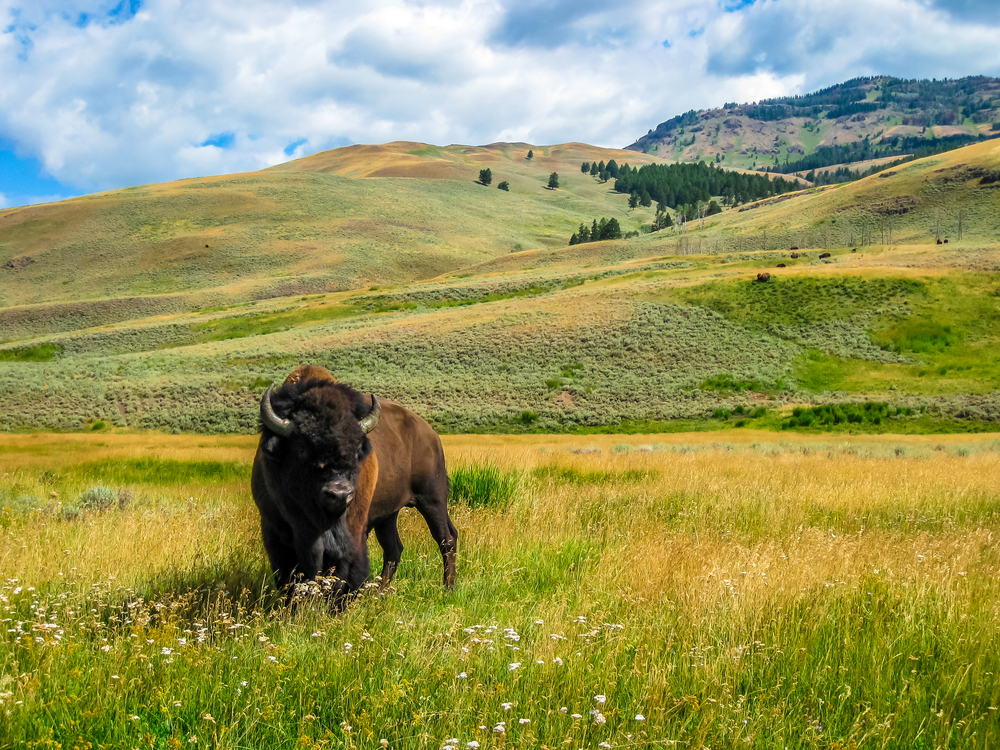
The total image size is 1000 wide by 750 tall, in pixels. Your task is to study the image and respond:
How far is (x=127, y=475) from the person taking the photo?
18.9 meters

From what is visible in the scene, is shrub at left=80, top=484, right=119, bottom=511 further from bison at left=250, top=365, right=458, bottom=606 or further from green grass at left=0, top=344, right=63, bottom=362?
green grass at left=0, top=344, right=63, bottom=362

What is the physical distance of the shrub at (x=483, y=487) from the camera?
1044 cm

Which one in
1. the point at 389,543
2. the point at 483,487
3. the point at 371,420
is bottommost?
the point at 483,487

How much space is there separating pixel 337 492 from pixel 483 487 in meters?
5.98

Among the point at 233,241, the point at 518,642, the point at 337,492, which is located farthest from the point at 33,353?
the point at 518,642

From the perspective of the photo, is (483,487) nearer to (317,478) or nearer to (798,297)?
(317,478)

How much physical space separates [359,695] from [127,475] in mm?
17909

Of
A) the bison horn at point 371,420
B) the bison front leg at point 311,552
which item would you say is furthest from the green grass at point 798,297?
the bison front leg at point 311,552

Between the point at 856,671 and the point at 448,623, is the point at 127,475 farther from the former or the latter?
the point at 856,671

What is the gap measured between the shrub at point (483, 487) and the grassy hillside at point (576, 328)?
3068 centimetres

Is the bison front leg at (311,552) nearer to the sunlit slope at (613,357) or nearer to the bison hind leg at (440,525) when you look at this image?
the bison hind leg at (440,525)

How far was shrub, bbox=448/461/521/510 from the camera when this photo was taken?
10438 mm

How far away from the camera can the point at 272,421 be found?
5.12m

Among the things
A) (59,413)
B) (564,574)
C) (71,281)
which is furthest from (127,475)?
(71,281)
